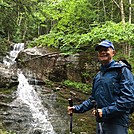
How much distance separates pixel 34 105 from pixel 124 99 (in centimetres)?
906

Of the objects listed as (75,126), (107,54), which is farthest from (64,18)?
(107,54)

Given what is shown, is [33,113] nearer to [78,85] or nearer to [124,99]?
[78,85]

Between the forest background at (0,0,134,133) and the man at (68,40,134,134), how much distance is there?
21.4ft

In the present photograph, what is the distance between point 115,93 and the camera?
2.83 metres

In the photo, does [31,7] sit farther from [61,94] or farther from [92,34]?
[61,94]

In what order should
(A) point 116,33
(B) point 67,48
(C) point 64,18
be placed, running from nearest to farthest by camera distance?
(A) point 116,33 < (C) point 64,18 < (B) point 67,48

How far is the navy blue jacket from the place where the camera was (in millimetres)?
2711

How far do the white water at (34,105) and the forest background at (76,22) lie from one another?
8.28 feet

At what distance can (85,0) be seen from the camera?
13.8 meters

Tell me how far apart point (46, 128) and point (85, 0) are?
795 centimetres

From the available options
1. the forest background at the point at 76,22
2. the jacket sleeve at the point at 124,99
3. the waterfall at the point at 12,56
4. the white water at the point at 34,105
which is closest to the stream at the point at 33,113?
the white water at the point at 34,105

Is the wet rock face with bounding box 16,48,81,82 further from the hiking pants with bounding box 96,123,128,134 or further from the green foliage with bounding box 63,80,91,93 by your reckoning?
the hiking pants with bounding box 96,123,128,134

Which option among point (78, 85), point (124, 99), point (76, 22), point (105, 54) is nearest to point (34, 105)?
point (78, 85)

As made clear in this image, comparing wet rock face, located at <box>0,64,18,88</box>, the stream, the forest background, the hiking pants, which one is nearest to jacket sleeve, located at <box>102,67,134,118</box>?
the hiking pants
